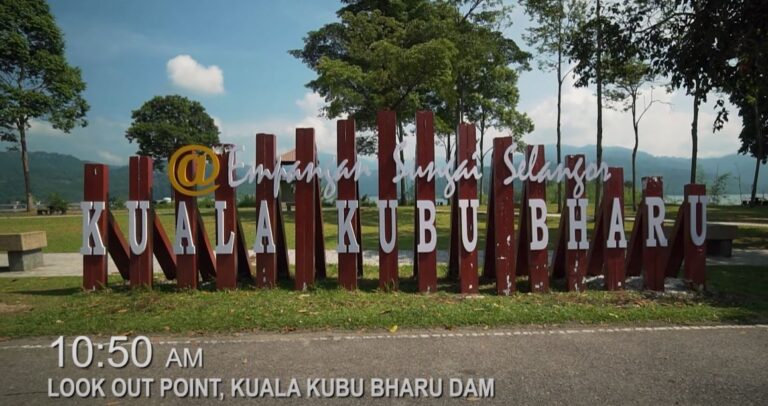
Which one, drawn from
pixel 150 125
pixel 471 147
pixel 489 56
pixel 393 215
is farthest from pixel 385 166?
pixel 150 125

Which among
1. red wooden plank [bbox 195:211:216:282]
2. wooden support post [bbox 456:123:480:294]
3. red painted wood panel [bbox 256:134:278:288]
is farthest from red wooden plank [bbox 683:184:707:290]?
red wooden plank [bbox 195:211:216:282]

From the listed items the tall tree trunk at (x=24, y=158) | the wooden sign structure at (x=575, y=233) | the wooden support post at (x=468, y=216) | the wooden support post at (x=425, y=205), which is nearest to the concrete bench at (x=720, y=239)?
the wooden sign structure at (x=575, y=233)

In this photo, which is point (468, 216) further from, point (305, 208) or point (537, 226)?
point (305, 208)

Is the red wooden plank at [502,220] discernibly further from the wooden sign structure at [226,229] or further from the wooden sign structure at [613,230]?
the wooden sign structure at [226,229]

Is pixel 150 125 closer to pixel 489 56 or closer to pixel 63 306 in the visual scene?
pixel 489 56

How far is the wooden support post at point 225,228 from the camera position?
294 inches

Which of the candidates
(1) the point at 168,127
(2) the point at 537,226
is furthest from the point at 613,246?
(1) the point at 168,127

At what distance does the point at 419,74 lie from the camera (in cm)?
2181

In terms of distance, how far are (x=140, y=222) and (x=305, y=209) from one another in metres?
2.69

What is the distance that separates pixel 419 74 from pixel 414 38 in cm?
278

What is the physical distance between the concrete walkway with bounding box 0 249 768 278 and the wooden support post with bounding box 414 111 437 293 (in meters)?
3.14

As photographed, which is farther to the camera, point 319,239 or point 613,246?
point 319,239

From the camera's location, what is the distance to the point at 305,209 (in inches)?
297

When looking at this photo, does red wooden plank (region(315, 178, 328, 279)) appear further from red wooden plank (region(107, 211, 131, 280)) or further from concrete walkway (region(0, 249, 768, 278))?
red wooden plank (region(107, 211, 131, 280))
